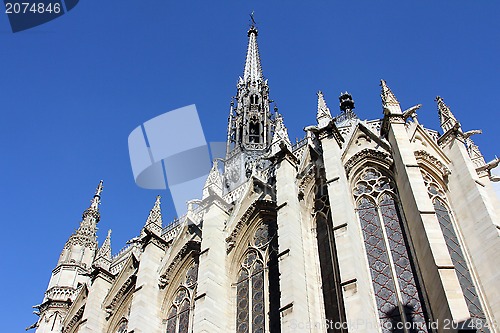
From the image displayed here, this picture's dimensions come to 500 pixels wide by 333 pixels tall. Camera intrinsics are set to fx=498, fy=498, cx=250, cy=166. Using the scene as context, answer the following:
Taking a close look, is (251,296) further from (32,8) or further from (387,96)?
(32,8)

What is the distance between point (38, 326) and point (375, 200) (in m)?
16.4

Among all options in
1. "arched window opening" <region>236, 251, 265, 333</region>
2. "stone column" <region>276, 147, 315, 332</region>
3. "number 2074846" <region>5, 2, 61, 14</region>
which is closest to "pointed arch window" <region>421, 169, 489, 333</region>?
"stone column" <region>276, 147, 315, 332</region>

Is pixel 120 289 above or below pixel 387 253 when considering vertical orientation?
above

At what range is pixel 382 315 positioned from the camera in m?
11.2

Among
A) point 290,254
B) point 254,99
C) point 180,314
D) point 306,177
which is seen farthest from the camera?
point 254,99

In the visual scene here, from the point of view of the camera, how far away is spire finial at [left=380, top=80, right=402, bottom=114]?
46.6 ft

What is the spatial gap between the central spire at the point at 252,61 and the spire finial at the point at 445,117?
15.6 metres

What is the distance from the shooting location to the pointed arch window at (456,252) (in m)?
10.7

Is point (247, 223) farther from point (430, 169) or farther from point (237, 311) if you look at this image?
point (430, 169)

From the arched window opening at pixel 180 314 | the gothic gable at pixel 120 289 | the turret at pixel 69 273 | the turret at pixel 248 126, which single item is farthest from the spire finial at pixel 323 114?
the turret at pixel 69 273

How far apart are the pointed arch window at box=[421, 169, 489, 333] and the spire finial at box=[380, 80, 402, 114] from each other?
6.21ft

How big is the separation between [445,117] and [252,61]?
18.7 meters

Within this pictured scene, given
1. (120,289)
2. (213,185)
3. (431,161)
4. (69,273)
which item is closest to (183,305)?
(120,289)

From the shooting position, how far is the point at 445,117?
15406 mm
